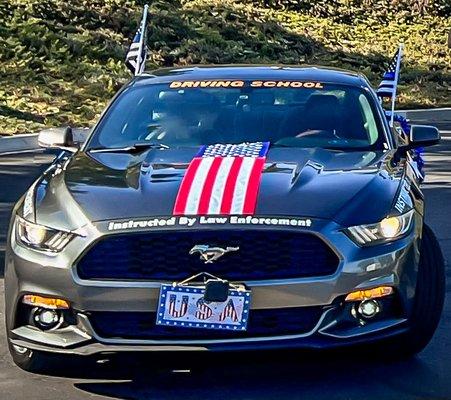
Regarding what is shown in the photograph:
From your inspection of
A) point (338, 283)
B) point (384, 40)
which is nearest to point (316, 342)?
point (338, 283)

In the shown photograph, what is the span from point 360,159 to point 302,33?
25.5 metres

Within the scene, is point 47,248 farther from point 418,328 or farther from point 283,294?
point 418,328

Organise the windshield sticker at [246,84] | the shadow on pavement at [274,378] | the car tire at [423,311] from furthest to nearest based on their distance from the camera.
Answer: the windshield sticker at [246,84] → the car tire at [423,311] → the shadow on pavement at [274,378]

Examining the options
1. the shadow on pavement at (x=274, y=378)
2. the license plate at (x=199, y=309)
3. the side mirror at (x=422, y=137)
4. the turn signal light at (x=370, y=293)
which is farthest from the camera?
the side mirror at (x=422, y=137)

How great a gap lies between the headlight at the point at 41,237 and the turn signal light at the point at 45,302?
222 mm

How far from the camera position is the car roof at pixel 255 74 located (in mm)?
7270

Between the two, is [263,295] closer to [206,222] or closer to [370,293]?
[206,222]

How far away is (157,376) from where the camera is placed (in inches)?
224

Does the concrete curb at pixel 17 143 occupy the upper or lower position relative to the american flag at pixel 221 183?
lower

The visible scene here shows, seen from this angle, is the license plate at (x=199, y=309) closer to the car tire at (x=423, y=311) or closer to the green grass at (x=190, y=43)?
the car tire at (x=423, y=311)

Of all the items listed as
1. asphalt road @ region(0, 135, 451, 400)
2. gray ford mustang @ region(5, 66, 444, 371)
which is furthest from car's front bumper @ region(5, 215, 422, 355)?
asphalt road @ region(0, 135, 451, 400)

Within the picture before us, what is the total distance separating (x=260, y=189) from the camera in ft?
18.0

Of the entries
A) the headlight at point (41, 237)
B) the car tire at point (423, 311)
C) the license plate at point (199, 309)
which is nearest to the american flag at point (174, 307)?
the license plate at point (199, 309)

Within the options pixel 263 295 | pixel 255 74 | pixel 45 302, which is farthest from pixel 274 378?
pixel 255 74
